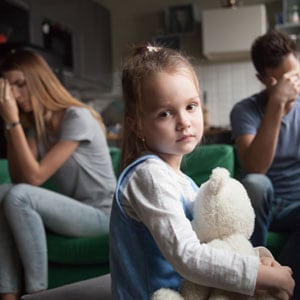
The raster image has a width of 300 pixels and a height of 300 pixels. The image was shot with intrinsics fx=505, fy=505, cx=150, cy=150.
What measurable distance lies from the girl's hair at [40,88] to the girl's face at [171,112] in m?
1.17

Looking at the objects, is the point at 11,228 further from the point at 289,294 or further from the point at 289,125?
the point at 289,294

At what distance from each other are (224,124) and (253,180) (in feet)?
10.9

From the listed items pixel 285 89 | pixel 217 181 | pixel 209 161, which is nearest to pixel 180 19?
pixel 209 161

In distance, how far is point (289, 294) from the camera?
2.60 feet

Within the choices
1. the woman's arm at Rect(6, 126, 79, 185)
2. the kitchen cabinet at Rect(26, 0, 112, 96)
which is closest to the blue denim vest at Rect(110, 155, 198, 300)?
the woman's arm at Rect(6, 126, 79, 185)

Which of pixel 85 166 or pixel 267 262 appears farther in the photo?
pixel 85 166

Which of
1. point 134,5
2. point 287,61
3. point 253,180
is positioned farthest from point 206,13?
point 253,180

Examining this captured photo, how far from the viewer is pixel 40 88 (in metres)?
1.97

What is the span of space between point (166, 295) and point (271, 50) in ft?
4.21

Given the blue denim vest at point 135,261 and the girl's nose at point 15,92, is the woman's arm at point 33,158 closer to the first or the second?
the girl's nose at point 15,92

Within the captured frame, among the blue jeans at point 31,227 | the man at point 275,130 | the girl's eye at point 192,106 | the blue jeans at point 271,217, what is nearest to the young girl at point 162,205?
the girl's eye at point 192,106

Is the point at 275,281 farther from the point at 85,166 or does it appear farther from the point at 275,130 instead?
the point at 85,166

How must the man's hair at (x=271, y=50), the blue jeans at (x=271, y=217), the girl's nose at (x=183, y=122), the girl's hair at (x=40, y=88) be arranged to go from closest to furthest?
the girl's nose at (x=183, y=122), the blue jeans at (x=271, y=217), the man's hair at (x=271, y=50), the girl's hair at (x=40, y=88)

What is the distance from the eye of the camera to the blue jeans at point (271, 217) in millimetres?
1468
